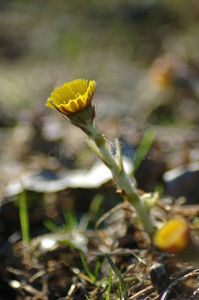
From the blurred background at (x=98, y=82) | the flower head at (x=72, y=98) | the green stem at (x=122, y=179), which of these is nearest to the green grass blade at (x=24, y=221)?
the blurred background at (x=98, y=82)

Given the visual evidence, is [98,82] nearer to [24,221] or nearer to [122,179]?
[24,221]

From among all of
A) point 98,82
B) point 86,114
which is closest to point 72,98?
point 86,114

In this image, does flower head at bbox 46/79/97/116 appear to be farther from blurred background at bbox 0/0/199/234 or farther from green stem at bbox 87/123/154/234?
blurred background at bbox 0/0/199/234

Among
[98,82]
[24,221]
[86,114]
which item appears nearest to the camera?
[86,114]

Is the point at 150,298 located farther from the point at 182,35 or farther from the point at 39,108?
the point at 182,35

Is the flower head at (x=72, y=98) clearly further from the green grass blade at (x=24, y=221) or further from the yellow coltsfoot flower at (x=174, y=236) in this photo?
the green grass blade at (x=24, y=221)

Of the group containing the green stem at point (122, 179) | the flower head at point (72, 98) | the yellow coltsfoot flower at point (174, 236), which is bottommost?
the yellow coltsfoot flower at point (174, 236)

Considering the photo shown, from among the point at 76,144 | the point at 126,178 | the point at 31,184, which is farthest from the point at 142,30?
the point at 126,178
